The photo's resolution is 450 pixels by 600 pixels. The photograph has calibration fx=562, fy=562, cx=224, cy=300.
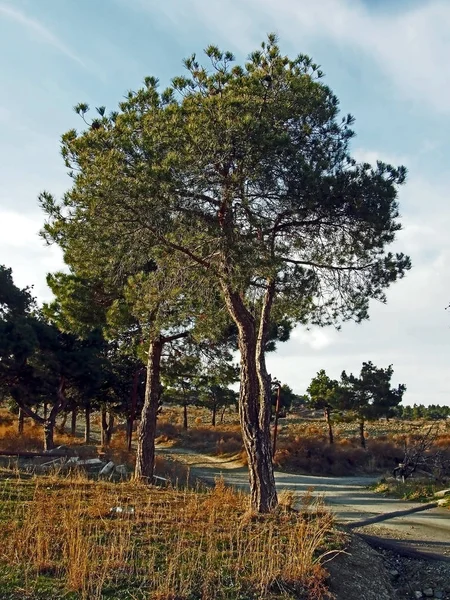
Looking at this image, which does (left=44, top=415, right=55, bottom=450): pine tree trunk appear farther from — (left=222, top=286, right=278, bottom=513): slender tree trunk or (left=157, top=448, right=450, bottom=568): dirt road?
(left=222, top=286, right=278, bottom=513): slender tree trunk

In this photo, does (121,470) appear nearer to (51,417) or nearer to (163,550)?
(51,417)

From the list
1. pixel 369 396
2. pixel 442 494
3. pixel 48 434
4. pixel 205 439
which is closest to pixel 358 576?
pixel 442 494

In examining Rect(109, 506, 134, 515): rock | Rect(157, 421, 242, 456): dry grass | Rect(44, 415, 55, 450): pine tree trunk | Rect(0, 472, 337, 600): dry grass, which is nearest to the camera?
Rect(0, 472, 337, 600): dry grass

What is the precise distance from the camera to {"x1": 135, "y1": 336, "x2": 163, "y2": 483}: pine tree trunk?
1533cm

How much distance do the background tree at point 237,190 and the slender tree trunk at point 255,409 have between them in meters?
0.02

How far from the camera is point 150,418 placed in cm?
1569

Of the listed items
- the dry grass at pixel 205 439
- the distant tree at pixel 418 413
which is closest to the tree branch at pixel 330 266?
the dry grass at pixel 205 439

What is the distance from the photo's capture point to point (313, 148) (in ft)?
32.8

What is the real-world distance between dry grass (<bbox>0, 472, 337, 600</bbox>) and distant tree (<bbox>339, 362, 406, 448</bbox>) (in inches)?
1131

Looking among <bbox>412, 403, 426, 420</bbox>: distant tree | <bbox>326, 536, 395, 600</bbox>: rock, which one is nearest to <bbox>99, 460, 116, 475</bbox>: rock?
<bbox>326, 536, 395, 600</bbox>: rock

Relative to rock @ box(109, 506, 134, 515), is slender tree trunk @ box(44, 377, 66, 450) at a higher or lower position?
higher

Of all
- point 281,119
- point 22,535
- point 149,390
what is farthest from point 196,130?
point 149,390

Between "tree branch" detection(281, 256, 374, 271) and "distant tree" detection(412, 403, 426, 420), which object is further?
"distant tree" detection(412, 403, 426, 420)

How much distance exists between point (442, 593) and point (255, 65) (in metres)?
8.44
